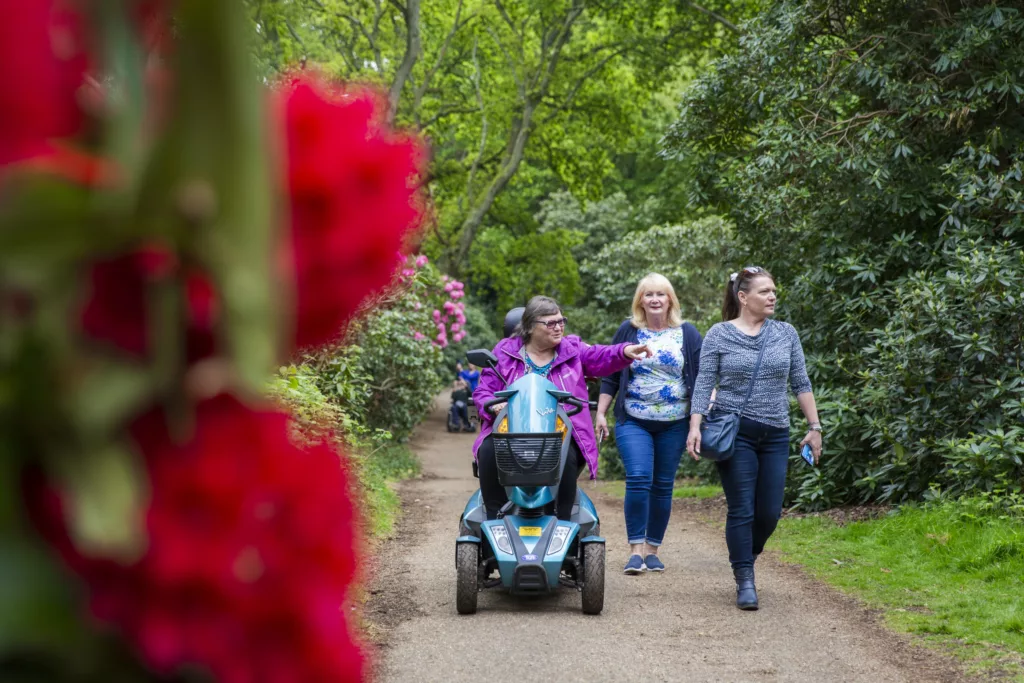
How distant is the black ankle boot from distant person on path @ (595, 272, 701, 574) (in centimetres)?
94

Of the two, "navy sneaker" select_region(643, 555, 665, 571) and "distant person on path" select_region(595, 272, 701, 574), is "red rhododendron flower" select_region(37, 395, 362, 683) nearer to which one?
"distant person on path" select_region(595, 272, 701, 574)

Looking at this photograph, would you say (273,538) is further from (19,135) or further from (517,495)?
(517,495)

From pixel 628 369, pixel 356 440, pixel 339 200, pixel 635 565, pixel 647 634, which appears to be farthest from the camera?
pixel 356 440

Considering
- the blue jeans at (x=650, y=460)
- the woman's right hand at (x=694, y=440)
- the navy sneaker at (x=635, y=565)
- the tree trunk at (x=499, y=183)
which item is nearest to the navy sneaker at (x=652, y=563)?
the navy sneaker at (x=635, y=565)

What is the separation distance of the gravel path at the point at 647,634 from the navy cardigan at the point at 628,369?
127 centimetres

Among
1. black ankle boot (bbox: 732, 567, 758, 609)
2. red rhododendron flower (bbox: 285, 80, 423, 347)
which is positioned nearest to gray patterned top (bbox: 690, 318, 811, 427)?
black ankle boot (bbox: 732, 567, 758, 609)

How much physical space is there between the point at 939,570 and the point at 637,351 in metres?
2.93

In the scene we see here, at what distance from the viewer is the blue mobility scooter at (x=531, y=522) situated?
6398mm

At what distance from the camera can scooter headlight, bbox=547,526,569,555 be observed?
6.57 metres

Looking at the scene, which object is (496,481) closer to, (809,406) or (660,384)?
(660,384)

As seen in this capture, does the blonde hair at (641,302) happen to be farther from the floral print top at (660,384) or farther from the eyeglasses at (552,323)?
the eyeglasses at (552,323)

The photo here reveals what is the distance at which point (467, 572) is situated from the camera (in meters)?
6.63

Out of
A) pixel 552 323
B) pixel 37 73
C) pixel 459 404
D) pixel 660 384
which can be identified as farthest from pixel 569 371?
pixel 459 404

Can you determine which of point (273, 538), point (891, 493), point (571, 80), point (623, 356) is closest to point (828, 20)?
point (891, 493)
